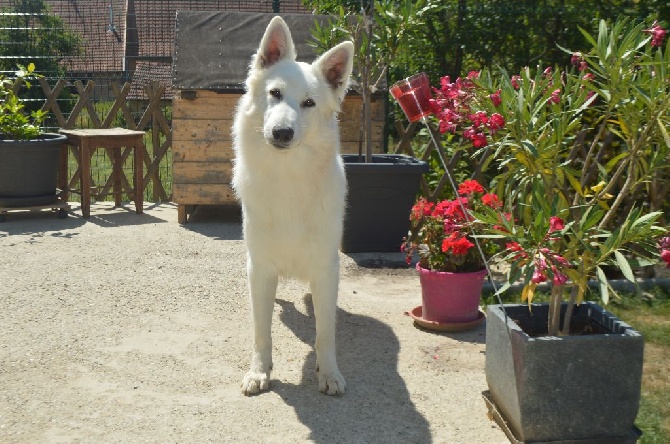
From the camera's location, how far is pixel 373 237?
6309 mm

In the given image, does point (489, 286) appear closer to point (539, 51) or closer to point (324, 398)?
point (324, 398)

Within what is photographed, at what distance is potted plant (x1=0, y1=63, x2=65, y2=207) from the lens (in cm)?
738

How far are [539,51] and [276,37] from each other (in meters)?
4.32

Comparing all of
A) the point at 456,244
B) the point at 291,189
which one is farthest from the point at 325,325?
the point at 456,244

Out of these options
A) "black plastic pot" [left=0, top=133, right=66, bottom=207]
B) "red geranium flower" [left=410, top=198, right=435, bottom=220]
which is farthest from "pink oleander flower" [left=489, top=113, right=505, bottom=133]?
"black plastic pot" [left=0, top=133, right=66, bottom=207]

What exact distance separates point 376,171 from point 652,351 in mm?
2681

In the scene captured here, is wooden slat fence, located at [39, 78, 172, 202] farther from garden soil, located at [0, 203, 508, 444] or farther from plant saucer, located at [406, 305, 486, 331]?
plant saucer, located at [406, 305, 486, 331]

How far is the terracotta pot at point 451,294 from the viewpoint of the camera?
14.6 ft

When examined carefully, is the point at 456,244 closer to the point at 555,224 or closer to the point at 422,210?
the point at 422,210

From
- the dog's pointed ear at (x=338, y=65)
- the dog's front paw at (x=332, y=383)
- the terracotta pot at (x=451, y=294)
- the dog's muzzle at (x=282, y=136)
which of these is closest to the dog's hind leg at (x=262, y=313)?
the dog's front paw at (x=332, y=383)

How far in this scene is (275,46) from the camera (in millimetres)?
3654

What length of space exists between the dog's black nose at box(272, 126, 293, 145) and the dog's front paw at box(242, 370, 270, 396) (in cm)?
119

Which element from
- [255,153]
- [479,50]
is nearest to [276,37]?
[255,153]

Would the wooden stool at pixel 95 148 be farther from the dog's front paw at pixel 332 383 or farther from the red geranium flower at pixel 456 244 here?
the dog's front paw at pixel 332 383
